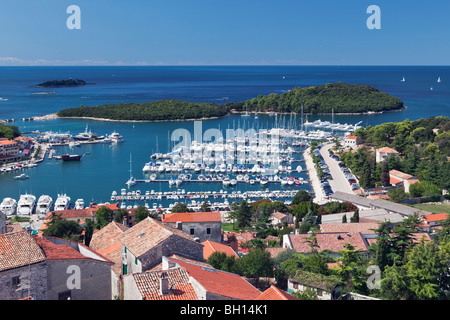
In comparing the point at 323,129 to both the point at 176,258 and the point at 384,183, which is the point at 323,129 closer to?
the point at 384,183

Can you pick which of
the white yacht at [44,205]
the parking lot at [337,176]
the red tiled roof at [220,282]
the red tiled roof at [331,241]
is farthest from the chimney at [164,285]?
the parking lot at [337,176]

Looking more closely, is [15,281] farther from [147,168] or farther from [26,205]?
[147,168]

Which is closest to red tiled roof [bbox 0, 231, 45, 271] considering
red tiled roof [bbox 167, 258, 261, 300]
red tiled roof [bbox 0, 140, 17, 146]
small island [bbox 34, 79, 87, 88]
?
red tiled roof [bbox 167, 258, 261, 300]

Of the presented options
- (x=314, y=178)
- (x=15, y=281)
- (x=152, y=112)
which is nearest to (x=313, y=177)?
(x=314, y=178)

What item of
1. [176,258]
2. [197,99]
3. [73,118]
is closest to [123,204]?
[176,258]

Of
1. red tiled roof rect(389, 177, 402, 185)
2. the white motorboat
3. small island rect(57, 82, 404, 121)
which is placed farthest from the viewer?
small island rect(57, 82, 404, 121)

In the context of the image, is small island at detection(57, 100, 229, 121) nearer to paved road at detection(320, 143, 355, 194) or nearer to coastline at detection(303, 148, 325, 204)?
coastline at detection(303, 148, 325, 204)

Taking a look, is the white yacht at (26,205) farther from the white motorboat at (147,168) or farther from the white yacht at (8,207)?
the white motorboat at (147,168)
